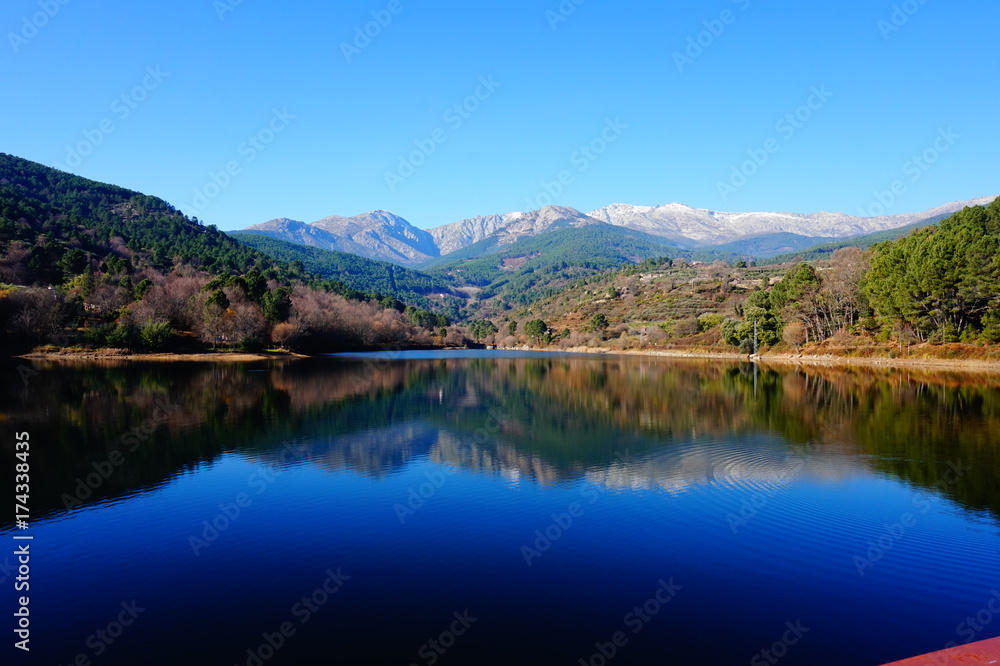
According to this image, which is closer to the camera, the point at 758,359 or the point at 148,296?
the point at 148,296

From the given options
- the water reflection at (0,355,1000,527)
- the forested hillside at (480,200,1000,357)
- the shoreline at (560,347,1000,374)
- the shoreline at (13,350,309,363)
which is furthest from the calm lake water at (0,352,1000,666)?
the shoreline at (13,350,309,363)

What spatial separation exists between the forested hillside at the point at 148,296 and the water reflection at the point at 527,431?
2517cm

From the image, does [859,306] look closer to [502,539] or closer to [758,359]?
[758,359]

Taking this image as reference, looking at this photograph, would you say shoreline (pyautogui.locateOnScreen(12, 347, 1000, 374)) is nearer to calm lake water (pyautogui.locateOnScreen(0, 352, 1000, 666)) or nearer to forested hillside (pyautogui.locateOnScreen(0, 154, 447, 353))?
forested hillside (pyautogui.locateOnScreen(0, 154, 447, 353))

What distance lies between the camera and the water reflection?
1622 cm

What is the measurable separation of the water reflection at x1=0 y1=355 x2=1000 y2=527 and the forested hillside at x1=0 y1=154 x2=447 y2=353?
2517 centimetres

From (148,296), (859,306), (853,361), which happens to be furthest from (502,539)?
(148,296)

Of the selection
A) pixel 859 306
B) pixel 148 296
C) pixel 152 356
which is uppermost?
pixel 148 296

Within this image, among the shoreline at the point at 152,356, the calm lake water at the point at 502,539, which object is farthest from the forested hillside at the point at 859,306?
the shoreline at the point at 152,356

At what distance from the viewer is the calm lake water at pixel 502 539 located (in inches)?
302

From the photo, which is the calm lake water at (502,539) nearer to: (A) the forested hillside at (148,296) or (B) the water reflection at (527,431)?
(B) the water reflection at (527,431)

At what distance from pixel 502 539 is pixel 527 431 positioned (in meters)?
12.4

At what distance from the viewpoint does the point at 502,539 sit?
37.3 feet

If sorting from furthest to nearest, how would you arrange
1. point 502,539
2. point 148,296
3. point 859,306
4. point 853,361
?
point 148,296 → point 859,306 → point 853,361 → point 502,539
